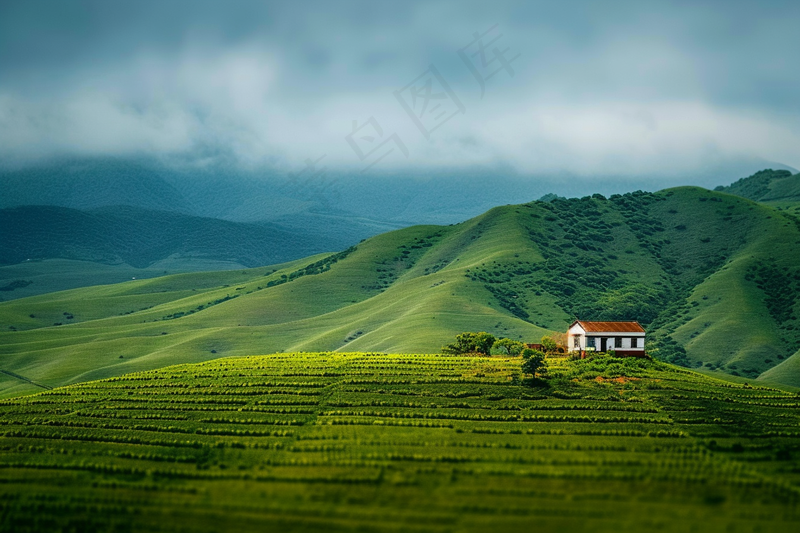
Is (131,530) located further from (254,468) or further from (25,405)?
(25,405)

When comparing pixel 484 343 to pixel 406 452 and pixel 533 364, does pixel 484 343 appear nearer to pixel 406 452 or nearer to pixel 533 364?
pixel 533 364

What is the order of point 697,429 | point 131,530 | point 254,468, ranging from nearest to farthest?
point 131,530
point 254,468
point 697,429

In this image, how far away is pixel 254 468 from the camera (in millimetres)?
76625

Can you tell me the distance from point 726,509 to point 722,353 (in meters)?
142

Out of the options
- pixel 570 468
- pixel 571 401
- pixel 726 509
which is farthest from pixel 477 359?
pixel 726 509

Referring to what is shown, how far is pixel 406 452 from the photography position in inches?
3100

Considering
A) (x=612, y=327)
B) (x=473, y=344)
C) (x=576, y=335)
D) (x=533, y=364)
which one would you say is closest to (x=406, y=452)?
(x=533, y=364)

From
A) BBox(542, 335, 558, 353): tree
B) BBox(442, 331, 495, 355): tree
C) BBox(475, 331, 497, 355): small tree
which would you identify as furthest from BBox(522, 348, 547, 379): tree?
BBox(475, 331, 497, 355): small tree

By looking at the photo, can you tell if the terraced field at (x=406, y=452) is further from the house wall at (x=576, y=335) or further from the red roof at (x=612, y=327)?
the red roof at (x=612, y=327)

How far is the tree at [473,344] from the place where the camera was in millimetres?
132125

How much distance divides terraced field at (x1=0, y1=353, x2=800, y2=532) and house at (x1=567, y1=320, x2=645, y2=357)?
648 cm

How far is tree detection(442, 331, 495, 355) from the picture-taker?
13212 centimetres

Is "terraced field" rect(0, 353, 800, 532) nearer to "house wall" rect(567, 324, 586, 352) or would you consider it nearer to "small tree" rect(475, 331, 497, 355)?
"house wall" rect(567, 324, 586, 352)

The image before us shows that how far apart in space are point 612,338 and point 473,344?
77.0 feet
